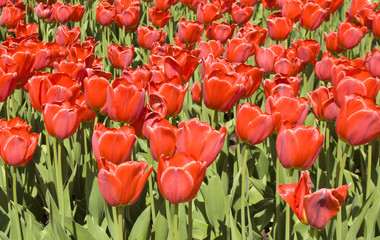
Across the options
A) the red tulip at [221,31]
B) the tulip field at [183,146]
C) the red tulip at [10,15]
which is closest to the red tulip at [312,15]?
the tulip field at [183,146]

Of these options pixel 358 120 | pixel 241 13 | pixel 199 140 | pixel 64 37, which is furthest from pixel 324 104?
pixel 241 13

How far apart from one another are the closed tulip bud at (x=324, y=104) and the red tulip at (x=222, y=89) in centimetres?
30

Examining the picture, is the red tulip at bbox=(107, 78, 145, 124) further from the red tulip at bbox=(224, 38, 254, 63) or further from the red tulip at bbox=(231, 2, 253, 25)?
the red tulip at bbox=(231, 2, 253, 25)

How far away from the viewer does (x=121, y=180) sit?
1.34 m

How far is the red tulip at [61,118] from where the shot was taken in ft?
5.34

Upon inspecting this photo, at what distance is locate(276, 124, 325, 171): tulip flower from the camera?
4.98ft

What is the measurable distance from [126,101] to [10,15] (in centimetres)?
228

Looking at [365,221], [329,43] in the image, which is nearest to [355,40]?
[329,43]

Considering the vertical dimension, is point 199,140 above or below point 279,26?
above

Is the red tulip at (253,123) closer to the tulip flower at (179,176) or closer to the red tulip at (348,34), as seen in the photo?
the tulip flower at (179,176)

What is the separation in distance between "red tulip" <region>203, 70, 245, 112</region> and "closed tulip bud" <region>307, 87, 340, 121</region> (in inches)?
11.6

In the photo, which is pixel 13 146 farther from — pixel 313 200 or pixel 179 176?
pixel 313 200

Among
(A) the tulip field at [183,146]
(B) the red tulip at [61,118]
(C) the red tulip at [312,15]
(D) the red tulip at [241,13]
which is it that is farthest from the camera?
(D) the red tulip at [241,13]

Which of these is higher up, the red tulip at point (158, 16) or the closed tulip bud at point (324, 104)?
the closed tulip bud at point (324, 104)
